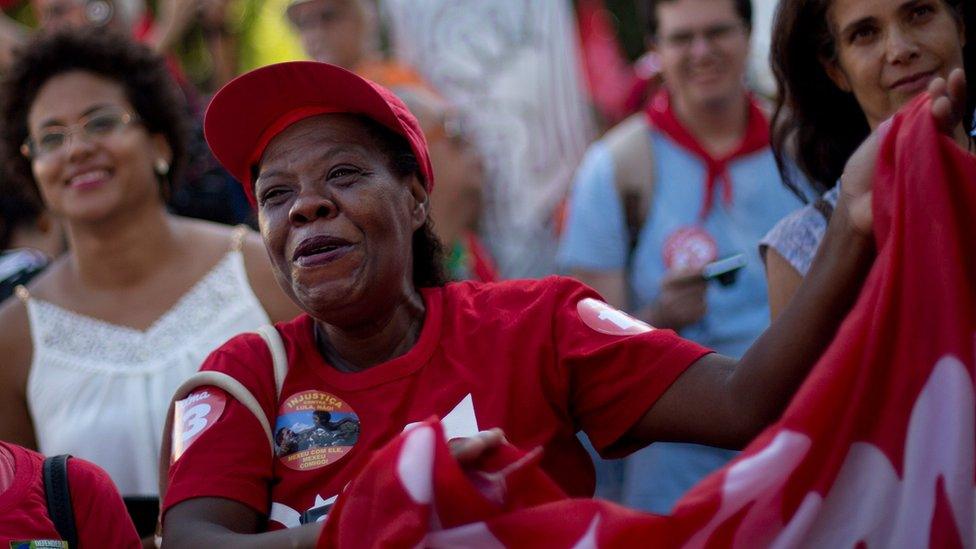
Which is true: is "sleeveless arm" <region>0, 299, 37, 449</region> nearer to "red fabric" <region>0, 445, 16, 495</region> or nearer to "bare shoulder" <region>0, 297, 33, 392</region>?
"bare shoulder" <region>0, 297, 33, 392</region>

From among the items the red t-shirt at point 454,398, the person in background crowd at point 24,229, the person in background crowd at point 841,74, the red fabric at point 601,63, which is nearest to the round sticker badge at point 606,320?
the red t-shirt at point 454,398

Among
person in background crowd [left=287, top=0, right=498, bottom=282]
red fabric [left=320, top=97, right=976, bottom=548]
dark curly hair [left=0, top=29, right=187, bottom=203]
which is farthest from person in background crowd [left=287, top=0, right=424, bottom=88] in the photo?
red fabric [left=320, top=97, right=976, bottom=548]

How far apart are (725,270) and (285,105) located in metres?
2.10

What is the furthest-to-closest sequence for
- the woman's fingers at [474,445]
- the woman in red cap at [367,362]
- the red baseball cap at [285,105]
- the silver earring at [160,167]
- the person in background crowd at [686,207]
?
1. the person in background crowd at [686,207]
2. the silver earring at [160,167]
3. the red baseball cap at [285,105]
4. the woman in red cap at [367,362]
5. the woman's fingers at [474,445]

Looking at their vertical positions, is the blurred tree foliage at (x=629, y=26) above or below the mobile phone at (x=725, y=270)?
above

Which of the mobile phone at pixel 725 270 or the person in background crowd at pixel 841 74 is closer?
the person in background crowd at pixel 841 74

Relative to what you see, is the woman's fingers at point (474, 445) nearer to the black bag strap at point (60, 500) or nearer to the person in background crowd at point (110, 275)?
the black bag strap at point (60, 500)

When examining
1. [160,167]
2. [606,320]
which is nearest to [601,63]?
[160,167]

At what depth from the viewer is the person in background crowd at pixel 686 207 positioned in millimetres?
4723

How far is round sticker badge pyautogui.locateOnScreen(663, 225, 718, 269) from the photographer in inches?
193

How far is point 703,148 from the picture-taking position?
515 centimetres

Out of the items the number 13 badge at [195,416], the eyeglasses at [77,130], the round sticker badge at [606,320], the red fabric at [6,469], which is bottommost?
the red fabric at [6,469]

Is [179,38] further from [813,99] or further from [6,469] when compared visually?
[6,469]

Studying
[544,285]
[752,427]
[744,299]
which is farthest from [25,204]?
[752,427]
